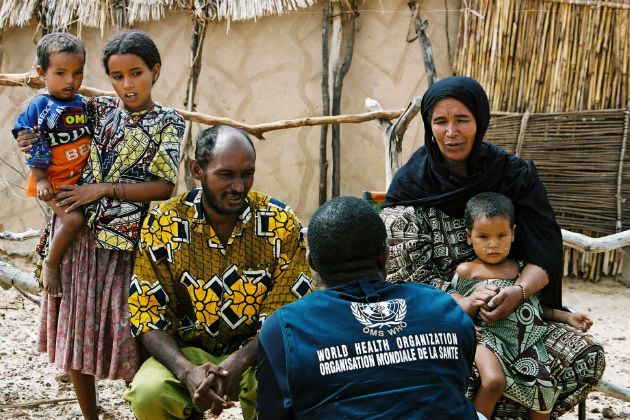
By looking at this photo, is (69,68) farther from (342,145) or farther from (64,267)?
(342,145)

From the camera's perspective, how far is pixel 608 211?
6.57m

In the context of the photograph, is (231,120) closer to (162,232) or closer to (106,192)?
(106,192)

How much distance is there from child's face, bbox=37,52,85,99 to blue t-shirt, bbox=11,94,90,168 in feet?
0.16

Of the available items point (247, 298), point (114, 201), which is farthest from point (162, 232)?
point (247, 298)

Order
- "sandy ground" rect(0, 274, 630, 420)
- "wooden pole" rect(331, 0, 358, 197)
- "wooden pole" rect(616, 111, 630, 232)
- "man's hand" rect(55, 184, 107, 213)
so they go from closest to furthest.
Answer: "man's hand" rect(55, 184, 107, 213), "sandy ground" rect(0, 274, 630, 420), "wooden pole" rect(616, 111, 630, 232), "wooden pole" rect(331, 0, 358, 197)

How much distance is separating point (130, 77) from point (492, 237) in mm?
1787

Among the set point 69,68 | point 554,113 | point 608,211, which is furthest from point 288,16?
point 69,68

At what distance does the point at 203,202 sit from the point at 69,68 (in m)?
0.86

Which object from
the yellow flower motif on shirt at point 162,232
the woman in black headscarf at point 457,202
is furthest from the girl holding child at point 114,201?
the woman in black headscarf at point 457,202

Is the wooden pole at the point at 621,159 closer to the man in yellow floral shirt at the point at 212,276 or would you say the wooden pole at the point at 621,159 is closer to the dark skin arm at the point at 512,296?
the dark skin arm at the point at 512,296

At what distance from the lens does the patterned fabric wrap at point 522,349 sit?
9.78 feet

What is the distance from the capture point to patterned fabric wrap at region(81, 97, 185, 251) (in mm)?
3025

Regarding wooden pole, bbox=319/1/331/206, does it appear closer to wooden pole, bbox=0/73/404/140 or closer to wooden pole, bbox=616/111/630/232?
wooden pole, bbox=0/73/404/140

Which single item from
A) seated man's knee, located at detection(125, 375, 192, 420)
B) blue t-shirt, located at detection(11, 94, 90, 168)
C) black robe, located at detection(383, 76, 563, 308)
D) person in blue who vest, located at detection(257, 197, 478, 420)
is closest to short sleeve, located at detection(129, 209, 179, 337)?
seated man's knee, located at detection(125, 375, 192, 420)
